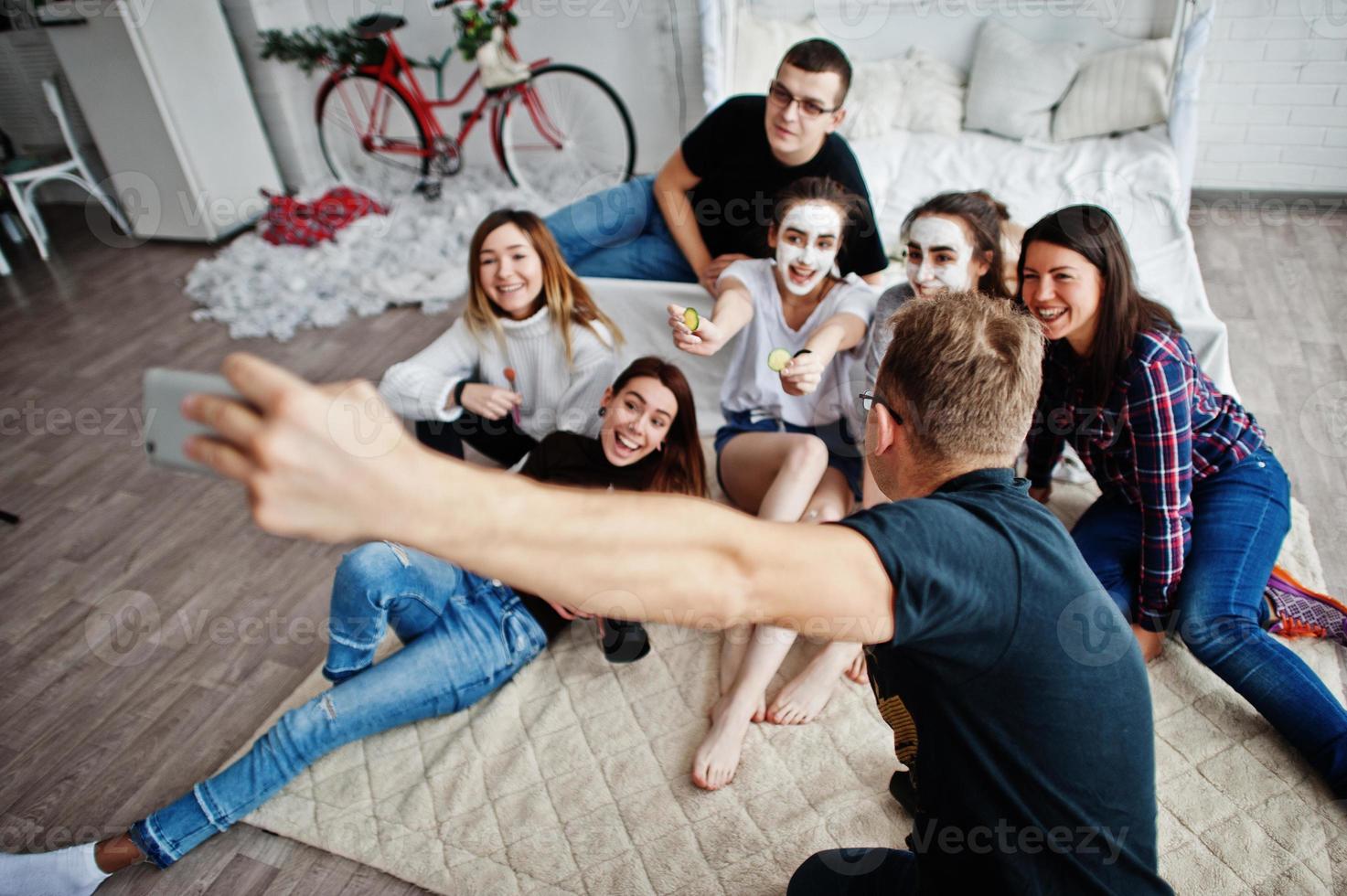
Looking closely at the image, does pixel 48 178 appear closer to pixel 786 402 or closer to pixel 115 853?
pixel 115 853

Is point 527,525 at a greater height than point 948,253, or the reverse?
point 527,525

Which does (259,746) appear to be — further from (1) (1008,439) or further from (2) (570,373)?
Answer: (1) (1008,439)

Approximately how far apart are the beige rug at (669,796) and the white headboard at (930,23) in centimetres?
253

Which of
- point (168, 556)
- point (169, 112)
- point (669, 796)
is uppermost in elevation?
point (169, 112)

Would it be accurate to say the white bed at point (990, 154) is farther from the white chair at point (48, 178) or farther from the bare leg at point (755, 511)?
the white chair at point (48, 178)

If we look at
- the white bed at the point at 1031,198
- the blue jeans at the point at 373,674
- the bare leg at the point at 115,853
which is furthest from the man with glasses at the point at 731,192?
the bare leg at the point at 115,853

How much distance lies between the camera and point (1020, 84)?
3.24 metres

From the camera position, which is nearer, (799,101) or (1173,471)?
(1173,471)

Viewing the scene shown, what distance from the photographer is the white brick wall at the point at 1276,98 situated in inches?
127

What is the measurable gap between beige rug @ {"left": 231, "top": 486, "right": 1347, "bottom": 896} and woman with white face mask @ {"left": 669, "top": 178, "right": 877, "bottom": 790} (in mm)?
69

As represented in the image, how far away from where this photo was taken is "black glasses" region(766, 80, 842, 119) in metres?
2.02

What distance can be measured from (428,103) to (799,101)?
2806 mm

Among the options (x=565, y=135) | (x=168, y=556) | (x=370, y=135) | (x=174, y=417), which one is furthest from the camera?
(x=370, y=135)

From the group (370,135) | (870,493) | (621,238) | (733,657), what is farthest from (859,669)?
(370,135)
